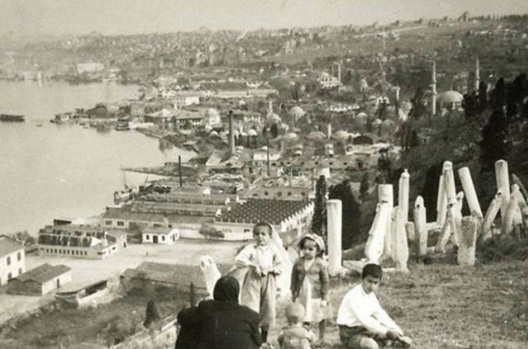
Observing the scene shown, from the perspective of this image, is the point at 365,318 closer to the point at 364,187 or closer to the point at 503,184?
the point at 503,184

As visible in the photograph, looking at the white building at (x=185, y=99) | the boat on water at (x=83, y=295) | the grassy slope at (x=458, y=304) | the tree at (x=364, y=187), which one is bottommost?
the boat on water at (x=83, y=295)

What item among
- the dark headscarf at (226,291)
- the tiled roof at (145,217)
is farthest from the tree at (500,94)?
the dark headscarf at (226,291)

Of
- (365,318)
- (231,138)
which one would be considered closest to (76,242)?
(231,138)

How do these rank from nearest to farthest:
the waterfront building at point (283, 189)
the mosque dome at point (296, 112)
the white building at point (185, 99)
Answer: the waterfront building at point (283, 189), the white building at point (185, 99), the mosque dome at point (296, 112)

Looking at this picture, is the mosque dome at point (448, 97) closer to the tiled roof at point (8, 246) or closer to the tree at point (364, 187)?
the tree at point (364, 187)

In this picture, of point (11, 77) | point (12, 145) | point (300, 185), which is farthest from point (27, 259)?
point (300, 185)
